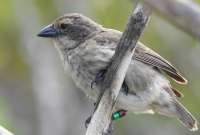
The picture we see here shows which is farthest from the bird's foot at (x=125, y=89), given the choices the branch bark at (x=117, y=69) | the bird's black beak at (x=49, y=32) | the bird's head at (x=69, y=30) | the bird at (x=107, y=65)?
the branch bark at (x=117, y=69)

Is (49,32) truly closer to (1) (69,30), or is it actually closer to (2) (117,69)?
(1) (69,30)

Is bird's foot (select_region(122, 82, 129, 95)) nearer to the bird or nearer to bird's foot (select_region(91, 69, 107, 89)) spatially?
the bird

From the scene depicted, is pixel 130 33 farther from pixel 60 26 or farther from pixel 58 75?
pixel 58 75

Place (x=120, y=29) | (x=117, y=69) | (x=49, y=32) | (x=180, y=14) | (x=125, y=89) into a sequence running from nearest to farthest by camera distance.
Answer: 1. (x=180, y=14)
2. (x=117, y=69)
3. (x=125, y=89)
4. (x=49, y=32)
5. (x=120, y=29)

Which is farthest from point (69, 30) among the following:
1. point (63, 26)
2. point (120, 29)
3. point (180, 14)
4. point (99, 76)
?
point (180, 14)

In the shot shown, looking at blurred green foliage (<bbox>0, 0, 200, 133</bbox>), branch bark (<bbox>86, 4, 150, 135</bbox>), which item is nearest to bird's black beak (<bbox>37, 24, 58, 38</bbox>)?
branch bark (<bbox>86, 4, 150, 135</bbox>)

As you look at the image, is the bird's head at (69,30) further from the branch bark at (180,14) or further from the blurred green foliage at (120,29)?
the branch bark at (180,14)

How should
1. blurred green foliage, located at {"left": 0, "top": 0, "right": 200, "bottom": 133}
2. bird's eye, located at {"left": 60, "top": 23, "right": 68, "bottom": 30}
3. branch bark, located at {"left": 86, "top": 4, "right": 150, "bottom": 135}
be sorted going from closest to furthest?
branch bark, located at {"left": 86, "top": 4, "right": 150, "bottom": 135}
bird's eye, located at {"left": 60, "top": 23, "right": 68, "bottom": 30}
blurred green foliage, located at {"left": 0, "top": 0, "right": 200, "bottom": 133}
